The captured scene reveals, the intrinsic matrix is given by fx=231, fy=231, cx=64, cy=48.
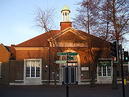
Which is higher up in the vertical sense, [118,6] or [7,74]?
[118,6]

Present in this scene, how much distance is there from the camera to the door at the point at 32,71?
36562 millimetres

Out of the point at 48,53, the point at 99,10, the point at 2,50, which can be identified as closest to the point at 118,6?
the point at 99,10

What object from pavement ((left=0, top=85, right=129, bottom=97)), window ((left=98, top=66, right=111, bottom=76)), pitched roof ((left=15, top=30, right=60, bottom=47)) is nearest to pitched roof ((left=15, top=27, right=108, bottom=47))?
pitched roof ((left=15, top=30, right=60, bottom=47))

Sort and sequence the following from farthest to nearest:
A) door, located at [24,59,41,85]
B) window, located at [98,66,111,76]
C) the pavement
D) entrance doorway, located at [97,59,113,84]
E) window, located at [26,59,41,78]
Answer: window, located at [98,66,111,76], entrance doorway, located at [97,59,113,84], window, located at [26,59,41,78], door, located at [24,59,41,85], the pavement

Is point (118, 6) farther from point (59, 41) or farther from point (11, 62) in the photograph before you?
point (11, 62)

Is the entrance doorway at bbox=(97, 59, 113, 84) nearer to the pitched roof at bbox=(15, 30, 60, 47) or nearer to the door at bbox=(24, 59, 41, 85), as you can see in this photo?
the pitched roof at bbox=(15, 30, 60, 47)

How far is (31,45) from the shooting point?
3731 cm

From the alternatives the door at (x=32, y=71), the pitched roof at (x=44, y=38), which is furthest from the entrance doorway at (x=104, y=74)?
the door at (x=32, y=71)

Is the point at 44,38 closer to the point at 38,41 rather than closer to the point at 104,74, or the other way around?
the point at 38,41

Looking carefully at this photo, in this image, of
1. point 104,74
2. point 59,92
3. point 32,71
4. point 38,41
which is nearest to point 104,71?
point 104,74

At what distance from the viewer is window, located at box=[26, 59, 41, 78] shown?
121ft

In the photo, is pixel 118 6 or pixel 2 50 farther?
pixel 2 50

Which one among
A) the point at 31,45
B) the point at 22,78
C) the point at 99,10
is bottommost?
the point at 22,78

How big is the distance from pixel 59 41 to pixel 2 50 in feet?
35.2
